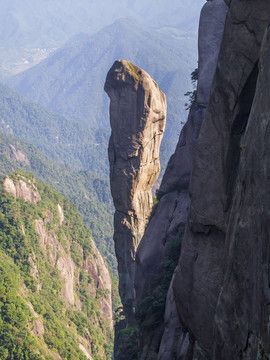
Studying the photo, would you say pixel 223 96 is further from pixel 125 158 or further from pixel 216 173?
pixel 125 158

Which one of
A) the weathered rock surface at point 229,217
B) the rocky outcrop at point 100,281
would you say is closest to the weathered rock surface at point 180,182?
the weathered rock surface at point 229,217

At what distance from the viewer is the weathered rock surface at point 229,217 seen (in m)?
6.63

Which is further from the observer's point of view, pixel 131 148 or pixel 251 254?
pixel 131 148

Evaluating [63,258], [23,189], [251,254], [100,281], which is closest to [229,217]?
[251,254]

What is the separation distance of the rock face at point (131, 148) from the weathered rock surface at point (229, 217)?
14462mm

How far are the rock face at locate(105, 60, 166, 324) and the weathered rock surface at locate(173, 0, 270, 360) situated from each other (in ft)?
47.4

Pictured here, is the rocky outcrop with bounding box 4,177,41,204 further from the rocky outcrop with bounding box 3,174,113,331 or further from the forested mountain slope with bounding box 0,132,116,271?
the forested mountain slope with bounding box 0,132,116,271

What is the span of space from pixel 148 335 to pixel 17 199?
6122 centimetres

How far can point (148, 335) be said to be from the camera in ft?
47.3

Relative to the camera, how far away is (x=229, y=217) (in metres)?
8.34

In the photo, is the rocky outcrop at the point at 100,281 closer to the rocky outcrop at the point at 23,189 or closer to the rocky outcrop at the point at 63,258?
the rocky outcrop at the point at 63,258

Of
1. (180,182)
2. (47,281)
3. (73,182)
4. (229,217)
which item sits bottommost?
(47,281)

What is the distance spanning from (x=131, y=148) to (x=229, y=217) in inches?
665

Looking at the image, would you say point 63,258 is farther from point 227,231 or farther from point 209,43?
point 227,231
